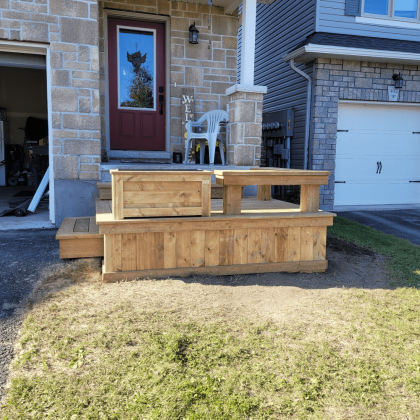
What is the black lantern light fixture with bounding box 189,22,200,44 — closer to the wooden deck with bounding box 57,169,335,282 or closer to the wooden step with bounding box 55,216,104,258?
the wooden deck with bounding box 57,169,335,282

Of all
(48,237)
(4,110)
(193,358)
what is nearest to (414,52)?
(48,237)

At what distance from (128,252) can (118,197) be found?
446 mm

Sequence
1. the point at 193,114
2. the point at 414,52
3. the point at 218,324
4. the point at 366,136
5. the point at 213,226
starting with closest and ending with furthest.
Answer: the point at 218,324 < the point at 213,226 < the point at 193,114 < the point at 414,52 < the point at 366,136

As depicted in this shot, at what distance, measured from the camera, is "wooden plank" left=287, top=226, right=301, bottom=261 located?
11.5 ft

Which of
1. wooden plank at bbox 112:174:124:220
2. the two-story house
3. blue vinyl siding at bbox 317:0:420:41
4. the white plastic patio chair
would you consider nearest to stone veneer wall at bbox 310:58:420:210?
the two-story house

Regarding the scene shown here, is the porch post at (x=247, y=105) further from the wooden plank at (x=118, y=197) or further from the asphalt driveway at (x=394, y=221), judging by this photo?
the wooden plank at (x=118, y=197)

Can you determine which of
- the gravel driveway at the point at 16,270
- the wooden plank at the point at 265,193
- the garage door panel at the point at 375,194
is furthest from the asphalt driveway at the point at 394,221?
the gravel driveway at the point at 16,270

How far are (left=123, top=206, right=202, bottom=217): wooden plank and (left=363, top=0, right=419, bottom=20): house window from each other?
6.42 m

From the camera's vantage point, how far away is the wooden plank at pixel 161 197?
314cm

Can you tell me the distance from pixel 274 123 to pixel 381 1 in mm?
3029

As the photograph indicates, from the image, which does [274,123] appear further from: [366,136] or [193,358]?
[193,358]

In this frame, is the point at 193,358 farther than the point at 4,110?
No

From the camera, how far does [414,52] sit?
23.8ft

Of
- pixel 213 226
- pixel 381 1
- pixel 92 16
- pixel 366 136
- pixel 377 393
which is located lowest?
pixel 377 393
